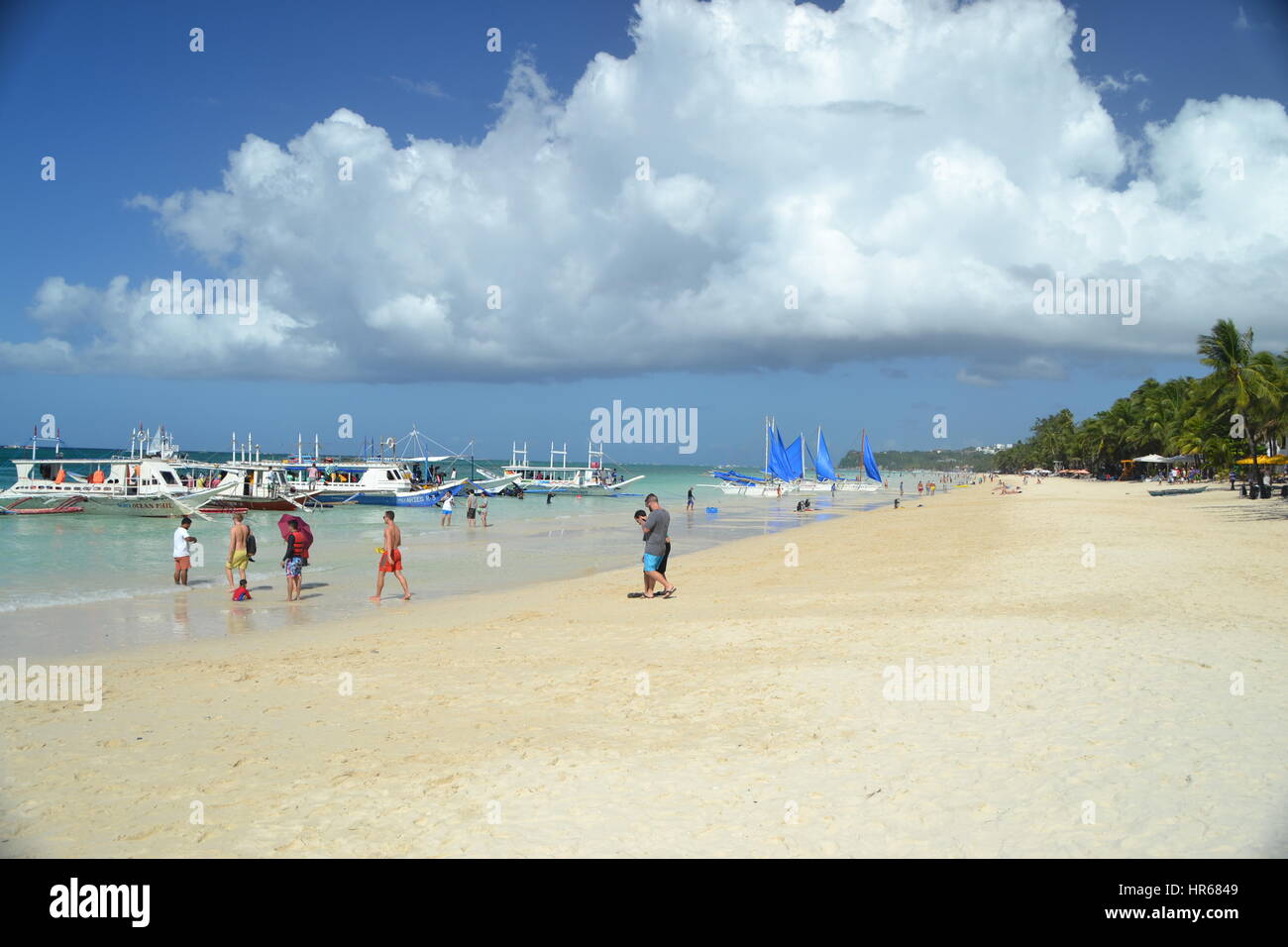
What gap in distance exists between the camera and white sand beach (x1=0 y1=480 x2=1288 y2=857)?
4.79 m

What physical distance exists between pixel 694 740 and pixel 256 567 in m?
19.2

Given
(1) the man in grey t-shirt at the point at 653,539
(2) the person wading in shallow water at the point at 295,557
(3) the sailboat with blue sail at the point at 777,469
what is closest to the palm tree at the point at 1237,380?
(1) the man in grey t-shirt at the point at 653,539

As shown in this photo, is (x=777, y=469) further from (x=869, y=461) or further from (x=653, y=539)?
(x=653, y=539)

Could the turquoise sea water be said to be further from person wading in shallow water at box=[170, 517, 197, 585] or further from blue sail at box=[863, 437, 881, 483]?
blue sail at box=[863, 437, 881, 483]

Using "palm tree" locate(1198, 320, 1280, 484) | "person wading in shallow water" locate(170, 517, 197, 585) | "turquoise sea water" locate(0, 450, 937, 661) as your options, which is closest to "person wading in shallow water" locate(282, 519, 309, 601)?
"turquoise sea water" locate(0, 450, 937, 661)

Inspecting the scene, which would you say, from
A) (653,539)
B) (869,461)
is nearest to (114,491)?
(653,539)

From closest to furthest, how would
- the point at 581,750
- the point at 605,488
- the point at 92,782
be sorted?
1. the point at 92,782
2. the point at 581,750
3. the point at 605,488

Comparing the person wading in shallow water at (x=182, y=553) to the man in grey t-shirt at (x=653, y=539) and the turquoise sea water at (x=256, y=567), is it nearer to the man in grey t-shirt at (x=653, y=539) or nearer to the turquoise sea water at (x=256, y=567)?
the turquoise sea water at (x=256, y=567)

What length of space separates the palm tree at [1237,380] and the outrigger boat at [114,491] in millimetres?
47180

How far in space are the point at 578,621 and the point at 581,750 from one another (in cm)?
629
